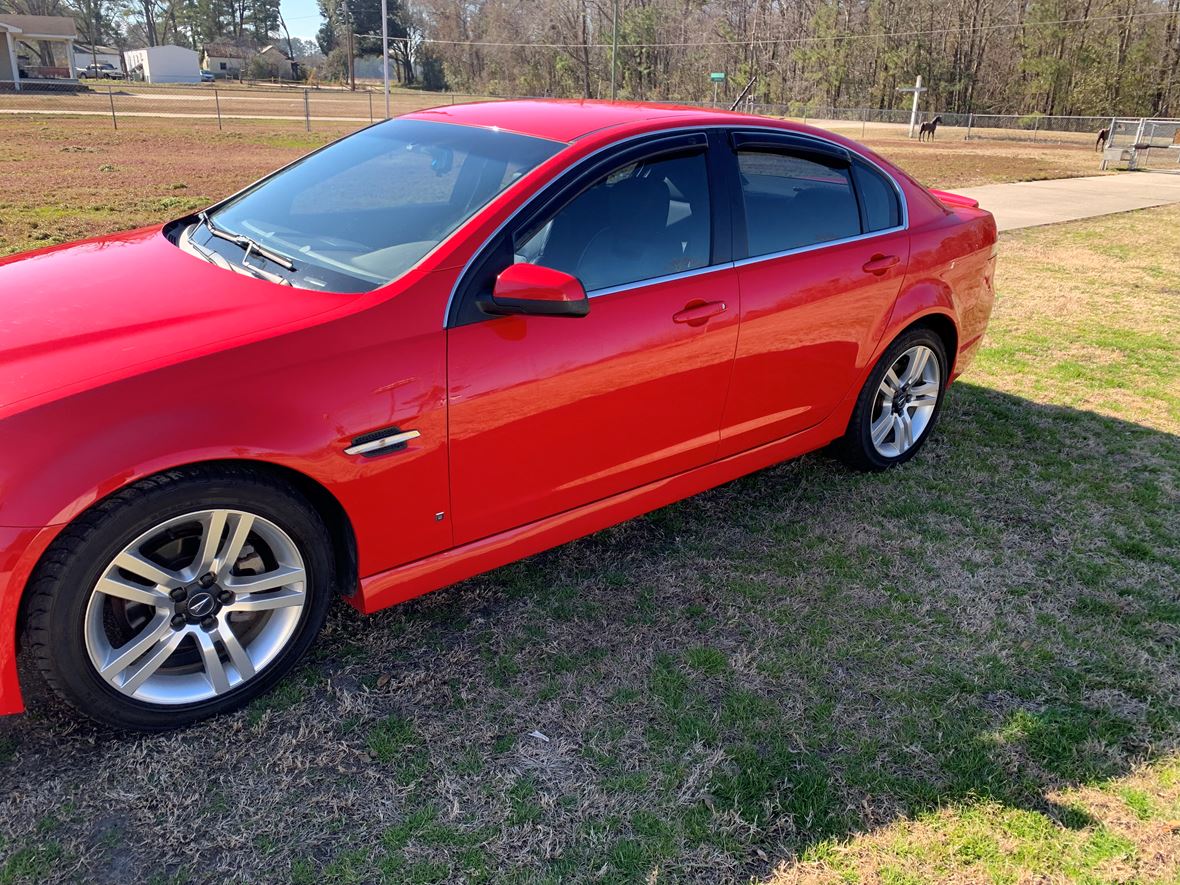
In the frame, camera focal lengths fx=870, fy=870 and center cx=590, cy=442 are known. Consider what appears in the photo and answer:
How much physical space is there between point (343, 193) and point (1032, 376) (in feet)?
16.0

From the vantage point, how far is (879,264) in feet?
13.0

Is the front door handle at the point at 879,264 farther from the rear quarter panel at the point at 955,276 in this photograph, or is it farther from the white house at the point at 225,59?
the white house at the point at 225,59

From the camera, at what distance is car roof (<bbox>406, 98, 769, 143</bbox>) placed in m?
3.28

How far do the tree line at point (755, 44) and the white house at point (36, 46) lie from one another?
1472cm

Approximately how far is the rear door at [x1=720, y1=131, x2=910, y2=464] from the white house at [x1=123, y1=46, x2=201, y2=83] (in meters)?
85.1

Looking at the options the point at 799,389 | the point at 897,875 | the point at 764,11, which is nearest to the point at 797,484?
the point at 799,389

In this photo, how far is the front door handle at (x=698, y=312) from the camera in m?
3.19

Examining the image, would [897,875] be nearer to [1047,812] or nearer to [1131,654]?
[1047,812]

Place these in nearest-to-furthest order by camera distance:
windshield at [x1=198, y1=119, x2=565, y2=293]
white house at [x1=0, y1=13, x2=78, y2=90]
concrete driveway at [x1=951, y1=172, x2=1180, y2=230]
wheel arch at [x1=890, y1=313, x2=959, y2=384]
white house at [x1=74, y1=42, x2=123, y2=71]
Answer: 1. windshield at [x1=198, y1=119, x2=565, y2=293]
2. wheel arch at [x1=890, y1=313, x2=959, y2=384]
3. concrete driveway at [x1=951, y1=172, x2=1180, y2=230]
4. white house at [x1=0, y1=13, x2=78, y2=90]
5. white house at [x1=74, y1=42, x2=123, y2=71]

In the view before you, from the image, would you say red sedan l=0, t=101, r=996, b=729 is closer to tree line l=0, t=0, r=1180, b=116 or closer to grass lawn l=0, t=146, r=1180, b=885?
grass lawn l=0, t=146, r=1180, b=885

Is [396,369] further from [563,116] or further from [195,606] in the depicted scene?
[563,116]

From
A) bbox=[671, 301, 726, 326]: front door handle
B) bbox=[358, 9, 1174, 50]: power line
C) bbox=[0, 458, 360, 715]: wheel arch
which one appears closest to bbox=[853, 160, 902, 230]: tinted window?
bbox=[671, 301, 726, 326]: front door handle

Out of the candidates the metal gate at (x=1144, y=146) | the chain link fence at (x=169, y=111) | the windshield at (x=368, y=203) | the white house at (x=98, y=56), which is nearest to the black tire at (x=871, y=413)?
the windshield at (x=368, y=203)

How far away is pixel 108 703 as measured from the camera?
2.38 metres
